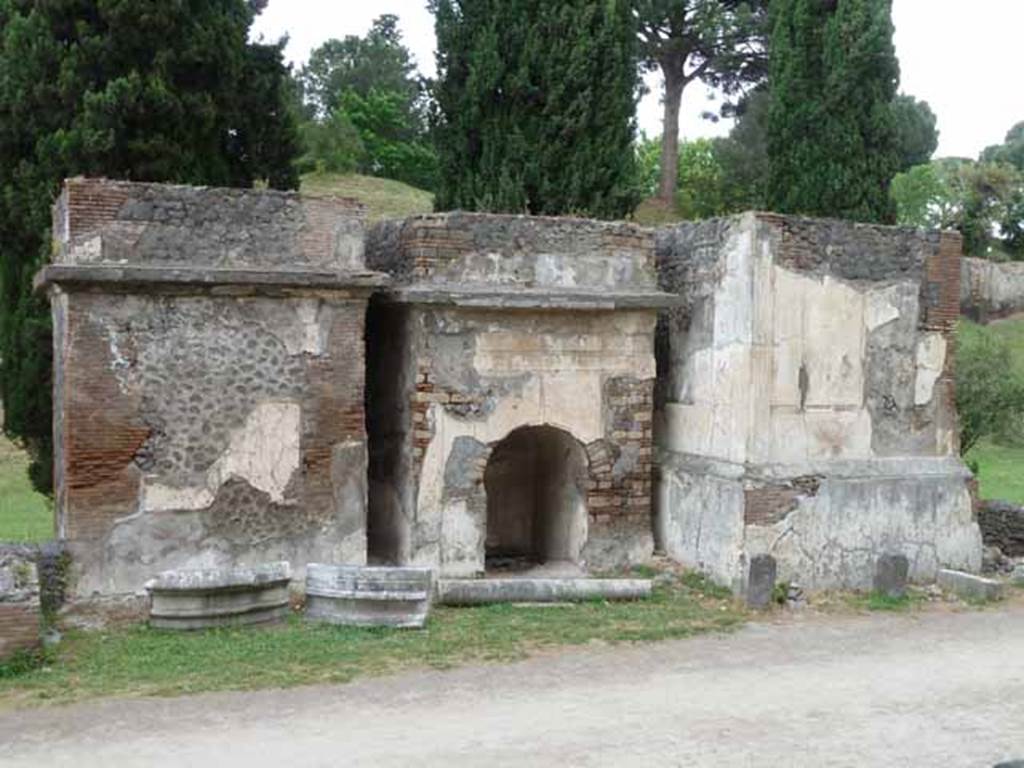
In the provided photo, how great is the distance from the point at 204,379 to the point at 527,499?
480cm

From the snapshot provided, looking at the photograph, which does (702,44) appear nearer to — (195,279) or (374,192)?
(374,192)

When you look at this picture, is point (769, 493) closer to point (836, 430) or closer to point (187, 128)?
point (836, 430)

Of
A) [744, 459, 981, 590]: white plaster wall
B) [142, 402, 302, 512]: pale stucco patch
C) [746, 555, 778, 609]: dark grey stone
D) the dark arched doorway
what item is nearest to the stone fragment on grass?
[746, 555, 778, 609]: dark grey stone

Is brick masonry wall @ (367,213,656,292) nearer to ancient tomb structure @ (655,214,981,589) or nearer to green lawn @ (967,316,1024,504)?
ancient tomb structure @ (655,214,981,589)

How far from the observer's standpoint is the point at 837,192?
21766 millimetres

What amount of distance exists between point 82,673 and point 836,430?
7.65 metres

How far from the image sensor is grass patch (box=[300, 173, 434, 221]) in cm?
3084

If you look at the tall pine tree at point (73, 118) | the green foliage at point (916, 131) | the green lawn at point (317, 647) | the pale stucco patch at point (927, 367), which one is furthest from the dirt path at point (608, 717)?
the green foliage at point (916, 131)

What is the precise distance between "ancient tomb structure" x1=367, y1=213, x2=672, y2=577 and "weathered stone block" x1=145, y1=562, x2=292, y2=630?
2.07m

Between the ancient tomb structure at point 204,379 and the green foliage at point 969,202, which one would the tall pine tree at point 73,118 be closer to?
the ancient tomb structure at point 204,379

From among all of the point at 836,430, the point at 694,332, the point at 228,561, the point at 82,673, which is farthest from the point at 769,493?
the point at 82,673

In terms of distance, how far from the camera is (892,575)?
11.5 meters

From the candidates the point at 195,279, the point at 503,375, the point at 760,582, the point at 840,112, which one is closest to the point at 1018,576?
the point at 760,582

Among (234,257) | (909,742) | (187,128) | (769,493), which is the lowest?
(909,742)
